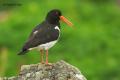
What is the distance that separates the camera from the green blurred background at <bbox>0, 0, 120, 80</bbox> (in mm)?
38969

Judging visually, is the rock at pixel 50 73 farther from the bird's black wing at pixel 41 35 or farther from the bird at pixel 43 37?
the bird's black wing at pixel 41 35

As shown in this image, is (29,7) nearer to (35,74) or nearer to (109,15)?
(109,15)

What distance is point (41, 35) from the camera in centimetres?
2262

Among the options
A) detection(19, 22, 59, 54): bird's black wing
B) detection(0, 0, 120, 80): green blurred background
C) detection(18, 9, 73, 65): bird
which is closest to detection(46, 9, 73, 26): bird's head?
detection(18, 9, 73, 65): bird

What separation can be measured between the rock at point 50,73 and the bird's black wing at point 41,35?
2.57 ft

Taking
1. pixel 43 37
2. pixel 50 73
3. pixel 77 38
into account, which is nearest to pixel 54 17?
pixel 43 37

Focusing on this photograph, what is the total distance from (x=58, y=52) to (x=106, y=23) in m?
14.3

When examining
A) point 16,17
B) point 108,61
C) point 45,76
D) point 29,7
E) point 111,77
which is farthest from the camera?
point 29,7

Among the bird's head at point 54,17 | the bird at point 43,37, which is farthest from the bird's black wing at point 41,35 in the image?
the bird's head at point 54,17

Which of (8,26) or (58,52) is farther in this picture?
(8,26)

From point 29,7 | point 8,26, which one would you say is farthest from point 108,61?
point 29,7

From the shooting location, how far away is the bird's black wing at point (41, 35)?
72.6 ft

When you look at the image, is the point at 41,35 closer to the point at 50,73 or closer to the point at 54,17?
the point at 54,17

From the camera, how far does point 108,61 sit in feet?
138
